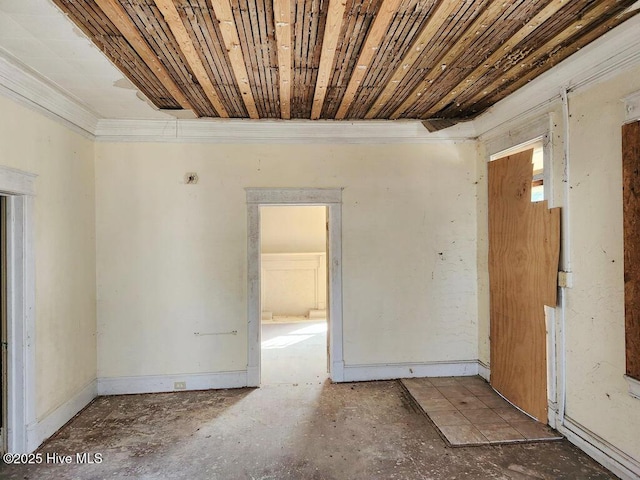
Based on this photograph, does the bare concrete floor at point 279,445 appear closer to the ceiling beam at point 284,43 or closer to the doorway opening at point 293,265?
the ceiling beam at point 284,43

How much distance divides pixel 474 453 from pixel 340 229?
7.07 ft

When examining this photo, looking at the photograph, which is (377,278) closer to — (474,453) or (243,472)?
(474,453)

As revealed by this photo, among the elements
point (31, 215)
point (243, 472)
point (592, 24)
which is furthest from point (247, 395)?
point (592, 24)

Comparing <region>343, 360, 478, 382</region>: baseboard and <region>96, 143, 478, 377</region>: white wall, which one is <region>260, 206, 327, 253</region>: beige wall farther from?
<region>343, 360, 478, 382</region>: baseboard

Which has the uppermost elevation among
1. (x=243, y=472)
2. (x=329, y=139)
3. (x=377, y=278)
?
(x=329, y=139)

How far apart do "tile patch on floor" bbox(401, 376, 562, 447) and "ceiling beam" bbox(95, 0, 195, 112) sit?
333 cm

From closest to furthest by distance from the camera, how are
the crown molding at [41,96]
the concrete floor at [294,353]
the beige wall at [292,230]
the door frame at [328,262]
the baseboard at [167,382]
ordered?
the crown molding at [41,96] → the baseboard at [167,382] → the door frame at [328,262] → the concrete floor at [294,353] → the beige wall at [292,230]

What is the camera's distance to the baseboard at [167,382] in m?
3.31

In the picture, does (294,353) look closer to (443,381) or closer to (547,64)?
(443,381)

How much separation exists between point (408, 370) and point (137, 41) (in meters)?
3.60

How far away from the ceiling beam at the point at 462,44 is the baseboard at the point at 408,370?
262cm

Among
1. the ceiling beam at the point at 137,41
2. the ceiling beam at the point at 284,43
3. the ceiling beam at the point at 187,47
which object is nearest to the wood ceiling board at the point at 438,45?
the ceiling beam at the point at 284,43

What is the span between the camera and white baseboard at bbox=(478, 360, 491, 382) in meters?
3.45

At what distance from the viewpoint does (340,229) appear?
3529mm
